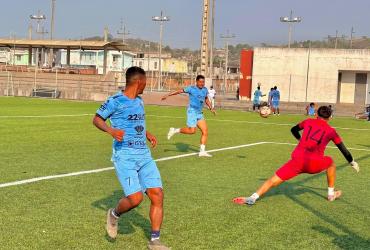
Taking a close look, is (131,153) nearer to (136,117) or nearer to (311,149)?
(136,117)

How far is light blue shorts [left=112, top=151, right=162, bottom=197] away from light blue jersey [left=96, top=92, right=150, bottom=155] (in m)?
0.07

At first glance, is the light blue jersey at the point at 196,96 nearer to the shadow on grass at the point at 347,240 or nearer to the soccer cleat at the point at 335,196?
the soccer cleat at the point at 335,196

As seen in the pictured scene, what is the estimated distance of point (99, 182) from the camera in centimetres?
923

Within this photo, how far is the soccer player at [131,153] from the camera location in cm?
561

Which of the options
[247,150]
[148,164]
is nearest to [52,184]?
[148,164]

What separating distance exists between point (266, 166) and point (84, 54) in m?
92.5

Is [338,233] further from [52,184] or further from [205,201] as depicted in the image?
[52,184]

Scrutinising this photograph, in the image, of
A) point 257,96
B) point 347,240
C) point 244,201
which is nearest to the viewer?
point 347,240

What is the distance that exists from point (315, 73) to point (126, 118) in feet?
156

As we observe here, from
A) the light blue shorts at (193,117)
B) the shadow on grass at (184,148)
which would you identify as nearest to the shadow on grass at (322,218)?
the light blue shorts at (193,117)

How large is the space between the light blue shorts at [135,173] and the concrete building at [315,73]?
46.7m

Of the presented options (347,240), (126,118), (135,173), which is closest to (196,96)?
(347,240)

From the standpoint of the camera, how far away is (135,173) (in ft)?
18.5

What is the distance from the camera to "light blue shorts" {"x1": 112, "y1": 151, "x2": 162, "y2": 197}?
5613 mm
